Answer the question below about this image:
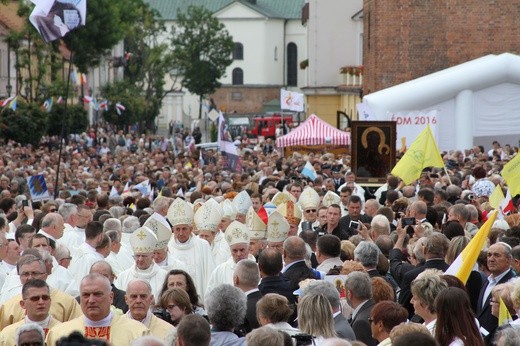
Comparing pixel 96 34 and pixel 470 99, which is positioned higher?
pixel 96 34

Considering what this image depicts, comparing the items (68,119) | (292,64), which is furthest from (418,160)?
(292,64)

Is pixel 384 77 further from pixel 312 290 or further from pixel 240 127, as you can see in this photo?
pixel 240 127

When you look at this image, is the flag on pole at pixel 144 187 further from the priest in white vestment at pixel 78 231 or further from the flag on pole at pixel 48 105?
the flag on pole at pixel 48 105

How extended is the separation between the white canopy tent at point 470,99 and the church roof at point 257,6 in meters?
87.6

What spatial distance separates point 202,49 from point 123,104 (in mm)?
33130

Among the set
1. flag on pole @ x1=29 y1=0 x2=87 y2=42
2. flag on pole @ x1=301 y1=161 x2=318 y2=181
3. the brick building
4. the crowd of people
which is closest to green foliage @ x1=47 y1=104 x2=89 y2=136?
the brick building

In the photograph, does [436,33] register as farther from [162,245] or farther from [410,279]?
[410,279]

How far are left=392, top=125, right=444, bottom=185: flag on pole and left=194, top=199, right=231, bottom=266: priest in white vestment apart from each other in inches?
240

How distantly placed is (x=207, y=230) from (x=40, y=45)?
4465 centimetres

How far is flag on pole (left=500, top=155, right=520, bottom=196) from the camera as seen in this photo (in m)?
17.0

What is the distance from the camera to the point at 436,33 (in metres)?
46.2

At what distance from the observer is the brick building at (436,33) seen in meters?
46.0

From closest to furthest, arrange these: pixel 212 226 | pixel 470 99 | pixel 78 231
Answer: pixel 212 226 < pixel 78 231 < pixel 470 99

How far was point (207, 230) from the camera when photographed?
14.7 m
